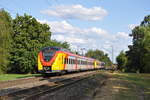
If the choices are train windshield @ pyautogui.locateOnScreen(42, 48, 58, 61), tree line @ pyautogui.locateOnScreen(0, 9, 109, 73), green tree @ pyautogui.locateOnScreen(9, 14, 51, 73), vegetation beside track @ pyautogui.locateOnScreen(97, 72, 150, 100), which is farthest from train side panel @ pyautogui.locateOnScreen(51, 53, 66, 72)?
green tree @ pyautogui.locateOnScreen(9, 14, 51, 73)

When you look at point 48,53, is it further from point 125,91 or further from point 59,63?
point 125,91

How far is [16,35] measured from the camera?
49875mm

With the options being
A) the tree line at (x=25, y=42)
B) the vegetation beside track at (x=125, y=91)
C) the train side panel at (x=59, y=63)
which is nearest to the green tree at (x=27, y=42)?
the tree line at (x=25, y=42)

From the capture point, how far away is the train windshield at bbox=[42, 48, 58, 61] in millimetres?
27484

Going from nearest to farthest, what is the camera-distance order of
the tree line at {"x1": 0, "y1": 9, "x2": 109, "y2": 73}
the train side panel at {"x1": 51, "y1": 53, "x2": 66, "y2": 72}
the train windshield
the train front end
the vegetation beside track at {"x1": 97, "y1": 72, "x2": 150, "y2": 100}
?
the vegetation beside track at {"x1": 97, "y1": 72, "x2": 150, "y2": 100} → the train front end → the train side panel at {"x1": 51, "y1": 53, "x2": 66, "y2": 72} → the train windshield → the tree line at {"x1": 0, "y1": 9, "x2": 109, "y2": 73}

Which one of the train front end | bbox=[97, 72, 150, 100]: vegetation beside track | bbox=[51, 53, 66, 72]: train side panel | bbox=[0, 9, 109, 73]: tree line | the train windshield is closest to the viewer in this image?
bbox=[97, 72, 150, 100]: vegetation beside track

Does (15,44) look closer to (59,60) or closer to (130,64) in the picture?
(59,60)

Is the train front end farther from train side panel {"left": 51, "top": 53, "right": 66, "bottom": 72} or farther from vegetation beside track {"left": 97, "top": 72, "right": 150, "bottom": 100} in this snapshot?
vegetation beside track {"left": 97, "top": 72, "right": 150, "bottom": 100}

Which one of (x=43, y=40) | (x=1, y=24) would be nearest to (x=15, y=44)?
(x=43, y=40)

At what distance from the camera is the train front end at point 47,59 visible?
27.1 metres

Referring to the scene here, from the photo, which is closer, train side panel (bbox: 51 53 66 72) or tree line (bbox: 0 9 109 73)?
train side panel (bbox: 51 53 66 72)

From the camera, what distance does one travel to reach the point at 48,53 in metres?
27.9

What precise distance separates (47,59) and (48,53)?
77cm

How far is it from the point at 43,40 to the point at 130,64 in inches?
1273
